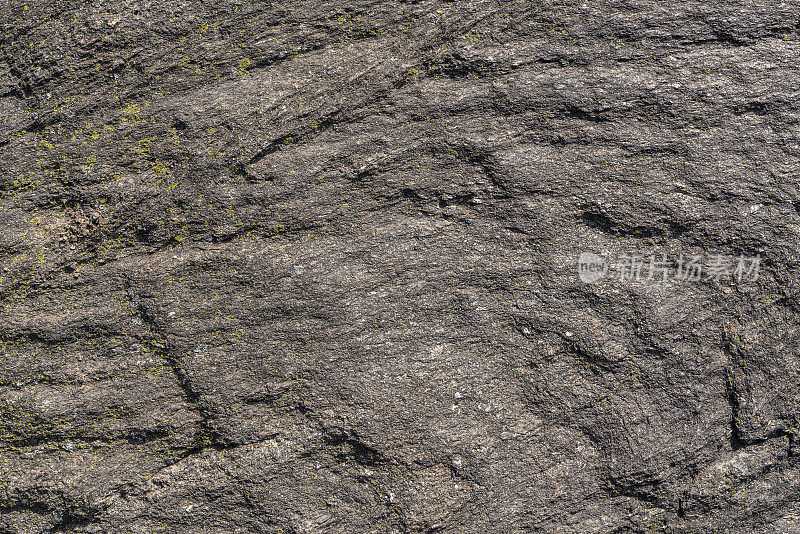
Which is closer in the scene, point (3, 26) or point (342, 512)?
point (342, 512)

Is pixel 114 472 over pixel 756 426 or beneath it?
over

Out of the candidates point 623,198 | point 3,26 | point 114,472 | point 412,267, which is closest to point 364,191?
point 412,267

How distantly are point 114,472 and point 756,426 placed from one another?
1.42 metres

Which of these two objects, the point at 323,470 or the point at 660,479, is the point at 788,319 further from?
the point at 323,470

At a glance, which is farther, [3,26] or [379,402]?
[3,26]

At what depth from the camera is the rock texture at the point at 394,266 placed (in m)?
1.32

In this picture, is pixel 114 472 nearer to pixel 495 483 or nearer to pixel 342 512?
pixel 342 512

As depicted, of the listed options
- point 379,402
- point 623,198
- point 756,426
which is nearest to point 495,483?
point 379,402

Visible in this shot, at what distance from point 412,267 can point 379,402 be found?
314 millimetres

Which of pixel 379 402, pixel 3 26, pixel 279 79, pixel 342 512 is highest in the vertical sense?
pixel 3 26

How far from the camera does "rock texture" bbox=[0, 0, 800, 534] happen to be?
4.33 feet

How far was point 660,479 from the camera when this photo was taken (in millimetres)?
1321

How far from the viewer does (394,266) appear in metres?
1.40

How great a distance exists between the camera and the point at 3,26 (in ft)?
4.77
